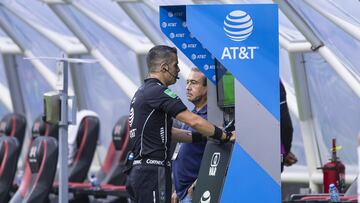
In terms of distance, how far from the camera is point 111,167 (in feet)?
55.7

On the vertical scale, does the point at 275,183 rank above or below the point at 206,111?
below

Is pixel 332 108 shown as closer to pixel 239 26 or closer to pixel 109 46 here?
pixel 109 46

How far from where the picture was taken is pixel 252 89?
27.7 feet

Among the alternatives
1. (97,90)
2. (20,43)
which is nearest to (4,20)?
(20,43)

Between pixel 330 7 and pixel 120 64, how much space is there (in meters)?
6.18

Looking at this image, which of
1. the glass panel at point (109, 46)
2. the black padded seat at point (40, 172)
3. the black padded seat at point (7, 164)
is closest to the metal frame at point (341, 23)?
the black padded seat at point (40, 172)

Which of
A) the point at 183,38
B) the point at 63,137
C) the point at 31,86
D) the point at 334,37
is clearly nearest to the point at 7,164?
the point at 63,137

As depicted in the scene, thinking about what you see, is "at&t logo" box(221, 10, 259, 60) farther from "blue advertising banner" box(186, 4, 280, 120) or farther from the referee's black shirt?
the referee's black shirt

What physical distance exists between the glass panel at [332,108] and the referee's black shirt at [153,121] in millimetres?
6861

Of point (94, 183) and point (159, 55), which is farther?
point (94, 183)

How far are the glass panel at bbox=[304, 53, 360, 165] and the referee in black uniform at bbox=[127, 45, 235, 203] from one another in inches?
269

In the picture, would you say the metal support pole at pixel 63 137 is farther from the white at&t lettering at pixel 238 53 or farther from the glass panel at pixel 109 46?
the glass panel at pixel 109 46

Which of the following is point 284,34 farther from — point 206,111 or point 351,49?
point 206,111

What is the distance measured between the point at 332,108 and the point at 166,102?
7.42 meters
